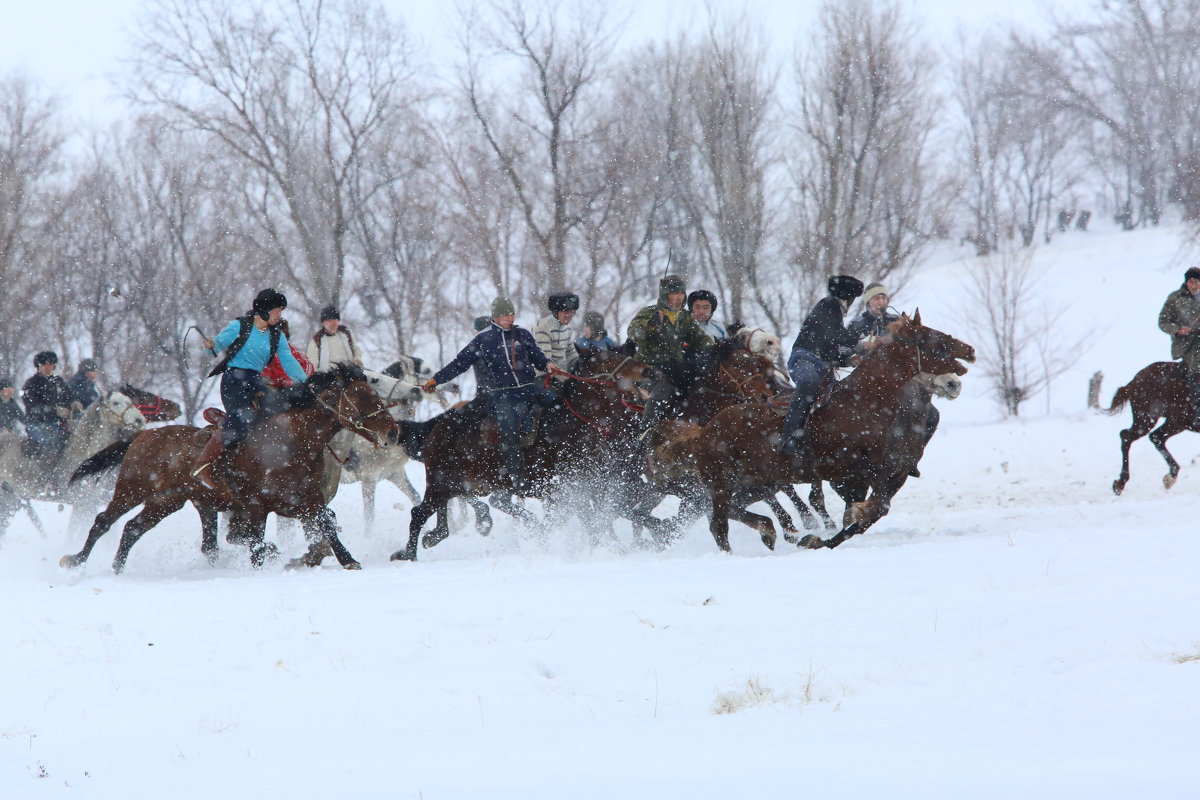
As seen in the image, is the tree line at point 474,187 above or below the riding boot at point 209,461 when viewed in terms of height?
above

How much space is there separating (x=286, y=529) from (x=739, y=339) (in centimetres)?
580

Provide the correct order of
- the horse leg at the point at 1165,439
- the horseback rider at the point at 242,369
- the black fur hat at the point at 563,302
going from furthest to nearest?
the horse leg at the point at 1165,439
the black fur hat at the point at 563,302
the horseback rider at the point at 242,369

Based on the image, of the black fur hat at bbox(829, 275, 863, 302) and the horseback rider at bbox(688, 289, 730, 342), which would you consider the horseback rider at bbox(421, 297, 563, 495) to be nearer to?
the horseback rider at bbox(688, 289, 730, 342)

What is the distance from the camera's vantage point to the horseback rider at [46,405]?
14.8 meters

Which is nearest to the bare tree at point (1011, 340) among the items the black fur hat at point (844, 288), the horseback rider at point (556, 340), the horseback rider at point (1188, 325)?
the horseback rider at point (1188, 325)

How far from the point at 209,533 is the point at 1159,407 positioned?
11.6 m

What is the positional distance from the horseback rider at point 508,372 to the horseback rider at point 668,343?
3.01 feet

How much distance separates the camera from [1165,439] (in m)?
14.4

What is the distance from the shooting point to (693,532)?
39.9ft

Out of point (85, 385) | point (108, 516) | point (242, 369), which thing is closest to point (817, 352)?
point (242, 369)

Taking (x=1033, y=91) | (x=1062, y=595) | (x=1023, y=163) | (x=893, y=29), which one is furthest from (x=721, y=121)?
(x=1023, y=163)

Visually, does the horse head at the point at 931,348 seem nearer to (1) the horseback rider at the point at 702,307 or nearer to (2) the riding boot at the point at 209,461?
(1) the horseback rider at the point at 702,307

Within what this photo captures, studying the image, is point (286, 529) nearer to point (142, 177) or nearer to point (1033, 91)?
point (142, 177)

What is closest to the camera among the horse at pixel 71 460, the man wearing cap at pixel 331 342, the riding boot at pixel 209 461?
the riding boot at pixel 209 461
